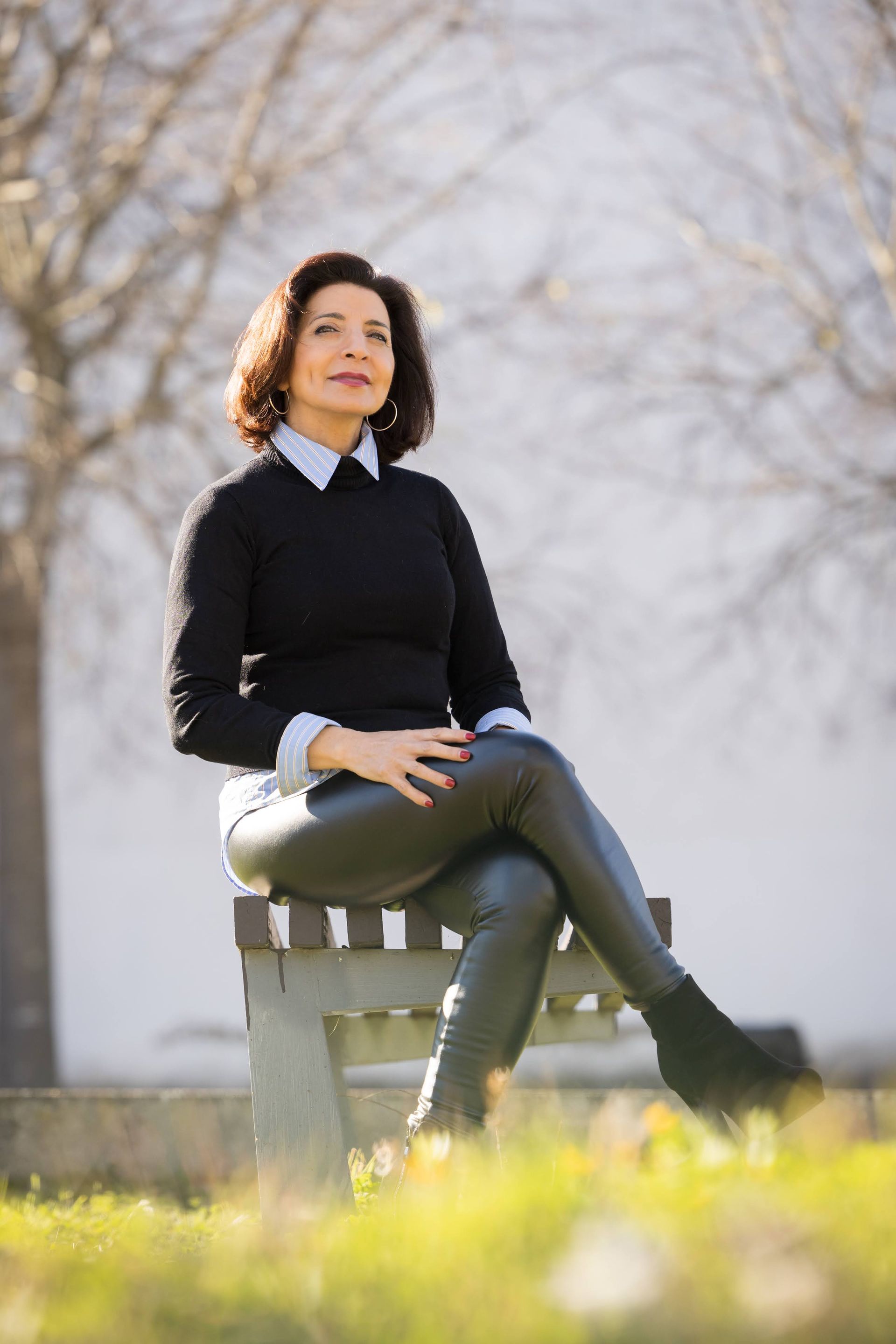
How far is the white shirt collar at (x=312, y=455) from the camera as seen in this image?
220cm

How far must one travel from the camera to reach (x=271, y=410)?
2.28 m

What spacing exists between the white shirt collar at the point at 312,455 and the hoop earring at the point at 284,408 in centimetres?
2

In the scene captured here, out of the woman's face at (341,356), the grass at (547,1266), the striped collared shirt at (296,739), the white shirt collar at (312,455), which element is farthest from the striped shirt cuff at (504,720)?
the grass at (547,1266)

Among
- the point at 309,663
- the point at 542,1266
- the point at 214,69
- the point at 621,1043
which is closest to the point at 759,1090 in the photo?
the point at 542,1266

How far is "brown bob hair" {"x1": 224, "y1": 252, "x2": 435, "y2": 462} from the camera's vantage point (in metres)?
2.24

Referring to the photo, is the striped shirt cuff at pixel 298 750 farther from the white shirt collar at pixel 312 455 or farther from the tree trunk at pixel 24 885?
the tree trunk at pixel 24 885

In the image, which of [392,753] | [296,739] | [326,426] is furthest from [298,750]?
[326,426]

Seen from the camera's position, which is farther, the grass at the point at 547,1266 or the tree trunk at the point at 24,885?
the tree trunk at the point at 24,885

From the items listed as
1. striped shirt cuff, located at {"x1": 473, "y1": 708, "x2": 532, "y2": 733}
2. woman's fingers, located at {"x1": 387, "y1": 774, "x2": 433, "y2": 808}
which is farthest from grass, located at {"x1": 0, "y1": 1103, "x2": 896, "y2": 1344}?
striped shirt cuff, located at {"x1": 473, "y1": 708, "x2": 532, "y2": 733}

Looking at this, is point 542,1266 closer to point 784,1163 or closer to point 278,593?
point 784,1163

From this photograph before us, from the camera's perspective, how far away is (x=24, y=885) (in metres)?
5.80

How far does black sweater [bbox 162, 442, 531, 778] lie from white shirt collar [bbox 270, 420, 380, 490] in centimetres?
1

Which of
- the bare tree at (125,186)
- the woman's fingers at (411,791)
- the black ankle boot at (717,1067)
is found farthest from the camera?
the bare tree at (125,186)

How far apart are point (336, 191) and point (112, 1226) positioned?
4.00 metres
